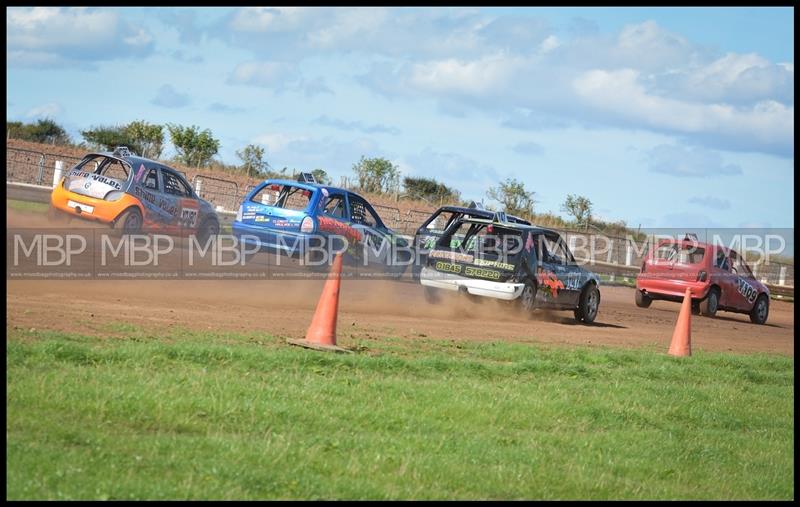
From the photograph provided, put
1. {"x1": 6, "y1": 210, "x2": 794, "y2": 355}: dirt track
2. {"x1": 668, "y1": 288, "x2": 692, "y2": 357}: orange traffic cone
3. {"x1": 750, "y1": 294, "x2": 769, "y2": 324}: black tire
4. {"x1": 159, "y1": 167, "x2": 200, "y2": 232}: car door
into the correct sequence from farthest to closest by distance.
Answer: {"x1": 750, "y1": 294, "x2": 769, "y2": 324}: black tire → {"x1": 159, "y1": 167, "x2": 200, "y2": 232}: car door → {"x1": 668, "y1": 288, "x2": 692, "y2": 357}: orange traffic cone → {"x1": 6, "y1": 210, "x2": 794, "y2": 355}: dirt track

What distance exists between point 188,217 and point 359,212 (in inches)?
138

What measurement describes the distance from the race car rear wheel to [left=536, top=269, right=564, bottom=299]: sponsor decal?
18 cm

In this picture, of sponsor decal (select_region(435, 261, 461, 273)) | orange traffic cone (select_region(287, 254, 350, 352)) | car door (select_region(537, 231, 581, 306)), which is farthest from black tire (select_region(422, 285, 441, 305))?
orange traffic cone (select_region(287, 254, 350, 352))

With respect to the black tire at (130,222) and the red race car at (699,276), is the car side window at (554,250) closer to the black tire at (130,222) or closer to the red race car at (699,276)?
the red race car at (699,276)

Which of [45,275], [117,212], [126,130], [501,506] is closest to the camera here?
[501,506]

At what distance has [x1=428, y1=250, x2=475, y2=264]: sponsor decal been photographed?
1803 cm

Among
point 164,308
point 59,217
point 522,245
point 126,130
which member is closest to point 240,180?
Answer: point 126,130

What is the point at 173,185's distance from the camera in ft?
68.5

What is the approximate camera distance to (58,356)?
8711 mm

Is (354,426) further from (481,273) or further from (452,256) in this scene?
(452,256)

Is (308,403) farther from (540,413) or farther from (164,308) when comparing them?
(164,308)

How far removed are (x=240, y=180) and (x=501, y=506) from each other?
138 feet

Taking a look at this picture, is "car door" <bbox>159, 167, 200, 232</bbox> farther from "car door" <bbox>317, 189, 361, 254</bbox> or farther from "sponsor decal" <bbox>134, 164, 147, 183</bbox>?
"car door" <bbox>317, 189, 361, 254</bbox>

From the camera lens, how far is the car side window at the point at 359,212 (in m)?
21.4
